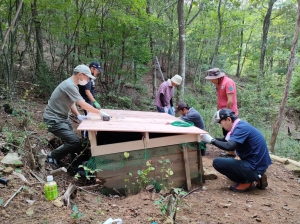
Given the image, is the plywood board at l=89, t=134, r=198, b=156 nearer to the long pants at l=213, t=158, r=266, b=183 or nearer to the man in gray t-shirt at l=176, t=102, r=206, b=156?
the long pants at l=213, t=158, r=266, b=183

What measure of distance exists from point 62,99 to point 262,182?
3600 millimetres

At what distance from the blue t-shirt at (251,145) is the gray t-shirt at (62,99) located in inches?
102

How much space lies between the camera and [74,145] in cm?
388

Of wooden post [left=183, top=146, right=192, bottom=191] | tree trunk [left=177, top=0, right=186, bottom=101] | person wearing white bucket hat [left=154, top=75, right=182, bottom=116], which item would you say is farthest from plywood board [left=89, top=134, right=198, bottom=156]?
tree trunk [left=177, top=0, right=186, bottom=101]

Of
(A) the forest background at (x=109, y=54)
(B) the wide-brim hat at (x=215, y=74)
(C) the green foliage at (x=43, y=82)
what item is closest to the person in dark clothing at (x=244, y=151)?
(B) the wide-brim hat at (x=215, y=74)

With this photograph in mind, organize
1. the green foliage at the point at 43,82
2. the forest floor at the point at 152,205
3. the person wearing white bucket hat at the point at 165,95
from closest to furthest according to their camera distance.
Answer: the forest floor at the point at 152,205 < the person wearing white bucket hat at the point at 165,95 < the green foliage at the point at 43,82

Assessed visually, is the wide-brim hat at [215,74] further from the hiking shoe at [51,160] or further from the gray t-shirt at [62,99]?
the hiking shoe at [51,160]

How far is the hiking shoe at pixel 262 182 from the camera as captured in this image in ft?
12.5

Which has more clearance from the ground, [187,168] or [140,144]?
[140,144]

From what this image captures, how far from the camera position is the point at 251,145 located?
11.9 feet

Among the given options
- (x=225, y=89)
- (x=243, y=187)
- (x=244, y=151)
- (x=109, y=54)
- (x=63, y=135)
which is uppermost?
(x=109, y=54)

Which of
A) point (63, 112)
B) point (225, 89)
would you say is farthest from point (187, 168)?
point (63, 112)

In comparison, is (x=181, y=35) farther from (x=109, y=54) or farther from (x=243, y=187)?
(x=243, y=187)

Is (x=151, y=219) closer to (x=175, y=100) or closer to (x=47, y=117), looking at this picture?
(x=47, y=117)
